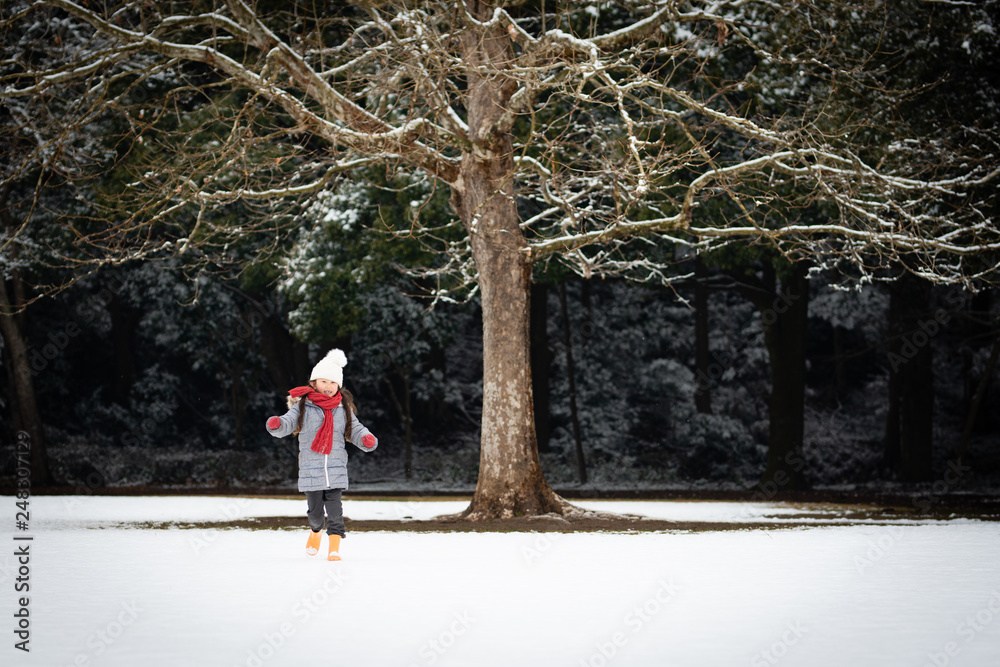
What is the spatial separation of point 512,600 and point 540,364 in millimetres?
21781

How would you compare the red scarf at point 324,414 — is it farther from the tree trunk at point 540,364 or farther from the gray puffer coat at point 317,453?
the tree trunk at point 540,364

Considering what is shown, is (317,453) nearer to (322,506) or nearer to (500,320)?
(322,506)

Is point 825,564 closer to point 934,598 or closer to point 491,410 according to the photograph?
point 934,598

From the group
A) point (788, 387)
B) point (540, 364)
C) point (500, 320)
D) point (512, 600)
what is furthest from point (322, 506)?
point (540, 364)

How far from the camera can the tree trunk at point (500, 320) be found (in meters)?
13.3

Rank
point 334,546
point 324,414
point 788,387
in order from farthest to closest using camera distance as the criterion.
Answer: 1. point 788,387
2. point 324,414
3. point 334,546

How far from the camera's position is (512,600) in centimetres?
637

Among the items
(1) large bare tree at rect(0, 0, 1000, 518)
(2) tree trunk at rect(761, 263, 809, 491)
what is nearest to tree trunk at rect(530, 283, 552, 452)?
(2) tree trunk at rect(761, 263, 809, 491)

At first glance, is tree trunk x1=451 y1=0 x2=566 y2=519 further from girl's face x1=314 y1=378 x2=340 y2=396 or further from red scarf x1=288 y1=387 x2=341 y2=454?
red scarf x1=288 y1=387 x2=341 y2=454

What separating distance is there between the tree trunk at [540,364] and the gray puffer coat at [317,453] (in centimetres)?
1804

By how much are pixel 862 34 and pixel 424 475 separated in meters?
17.4

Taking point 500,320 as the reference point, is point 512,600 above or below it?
below

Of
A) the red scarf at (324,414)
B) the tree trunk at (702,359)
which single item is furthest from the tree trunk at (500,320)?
the tree trunk at (702,359)

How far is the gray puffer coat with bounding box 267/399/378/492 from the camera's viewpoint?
344 inches
